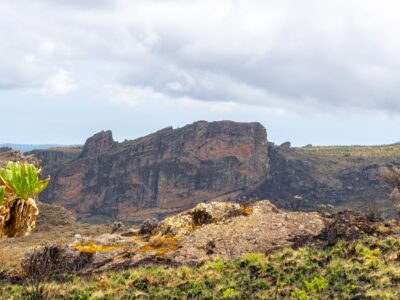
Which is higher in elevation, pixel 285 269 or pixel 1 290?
pixel 285 269

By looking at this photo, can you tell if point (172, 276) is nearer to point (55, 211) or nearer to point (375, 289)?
point (375, 289)

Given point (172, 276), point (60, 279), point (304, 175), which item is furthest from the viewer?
point (304, 175)

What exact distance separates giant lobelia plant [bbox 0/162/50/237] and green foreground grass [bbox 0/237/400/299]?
7.05m

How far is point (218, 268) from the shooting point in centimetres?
2100

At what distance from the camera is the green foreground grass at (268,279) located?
1671cm

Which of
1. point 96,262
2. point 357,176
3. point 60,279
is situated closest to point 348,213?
point 96,262

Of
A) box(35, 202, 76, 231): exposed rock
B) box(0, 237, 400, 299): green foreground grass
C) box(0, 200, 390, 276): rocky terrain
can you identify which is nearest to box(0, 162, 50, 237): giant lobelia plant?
box(0, 237, 400, 299): green foreground grass

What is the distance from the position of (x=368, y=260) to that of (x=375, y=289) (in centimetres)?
332

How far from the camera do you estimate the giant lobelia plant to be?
1260 centimetres

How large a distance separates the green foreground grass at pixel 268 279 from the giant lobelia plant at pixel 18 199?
23.1 ft

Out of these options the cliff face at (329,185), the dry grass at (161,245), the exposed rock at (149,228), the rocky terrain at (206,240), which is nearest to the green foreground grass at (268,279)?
the rocky terrain at (206,240)

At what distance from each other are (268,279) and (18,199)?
11003mm

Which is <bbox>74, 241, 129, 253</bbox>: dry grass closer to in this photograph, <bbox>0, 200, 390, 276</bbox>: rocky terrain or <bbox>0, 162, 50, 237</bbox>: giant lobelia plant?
<bbox>0, 200, 390, 276</bbox>: rocky terrain

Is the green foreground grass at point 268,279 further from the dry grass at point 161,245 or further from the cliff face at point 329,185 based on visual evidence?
the cliff face at point 329,185
